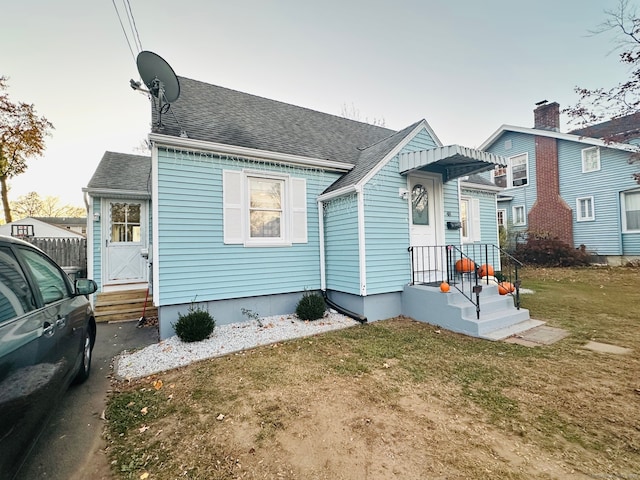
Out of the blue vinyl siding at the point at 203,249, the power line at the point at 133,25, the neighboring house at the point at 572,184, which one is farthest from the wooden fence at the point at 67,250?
the neighboring house at the point at 572,184

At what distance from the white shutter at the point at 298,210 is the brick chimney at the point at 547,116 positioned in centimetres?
1713

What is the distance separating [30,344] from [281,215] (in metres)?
5.12

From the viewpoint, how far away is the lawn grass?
2.11 metres

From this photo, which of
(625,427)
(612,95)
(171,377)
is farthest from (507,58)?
(171,377)

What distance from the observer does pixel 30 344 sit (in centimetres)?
183

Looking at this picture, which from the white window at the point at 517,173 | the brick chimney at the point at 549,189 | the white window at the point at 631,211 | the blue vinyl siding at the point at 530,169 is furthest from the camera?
the white window at the point at 517,173

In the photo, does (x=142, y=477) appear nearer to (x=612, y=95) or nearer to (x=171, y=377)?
(x=171, y=377)

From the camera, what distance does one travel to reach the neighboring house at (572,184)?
13164 mm

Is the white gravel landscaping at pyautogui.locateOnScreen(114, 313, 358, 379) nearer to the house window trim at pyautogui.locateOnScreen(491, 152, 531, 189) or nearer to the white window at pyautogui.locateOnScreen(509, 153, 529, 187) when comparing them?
the house window trim at pyautogui.locateOnScreen(491, 152, 531, 189)

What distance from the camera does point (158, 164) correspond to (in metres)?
5.42

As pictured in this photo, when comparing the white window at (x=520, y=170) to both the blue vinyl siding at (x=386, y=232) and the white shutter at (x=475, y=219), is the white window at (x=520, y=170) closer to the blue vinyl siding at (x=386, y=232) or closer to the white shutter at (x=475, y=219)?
the white shutter at (x=475, y=219)

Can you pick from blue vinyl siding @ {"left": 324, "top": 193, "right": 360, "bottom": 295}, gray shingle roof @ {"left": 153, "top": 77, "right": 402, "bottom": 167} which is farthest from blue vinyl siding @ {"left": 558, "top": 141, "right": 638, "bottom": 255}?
→ blue vinyl siding @ {"left": 324, "top": 193, "right": 360, "bottom": 295}

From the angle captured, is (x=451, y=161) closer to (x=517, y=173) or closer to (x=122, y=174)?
(x=122, y=174)

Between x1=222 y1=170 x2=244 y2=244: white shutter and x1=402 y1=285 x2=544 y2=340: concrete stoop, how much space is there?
4.01m
